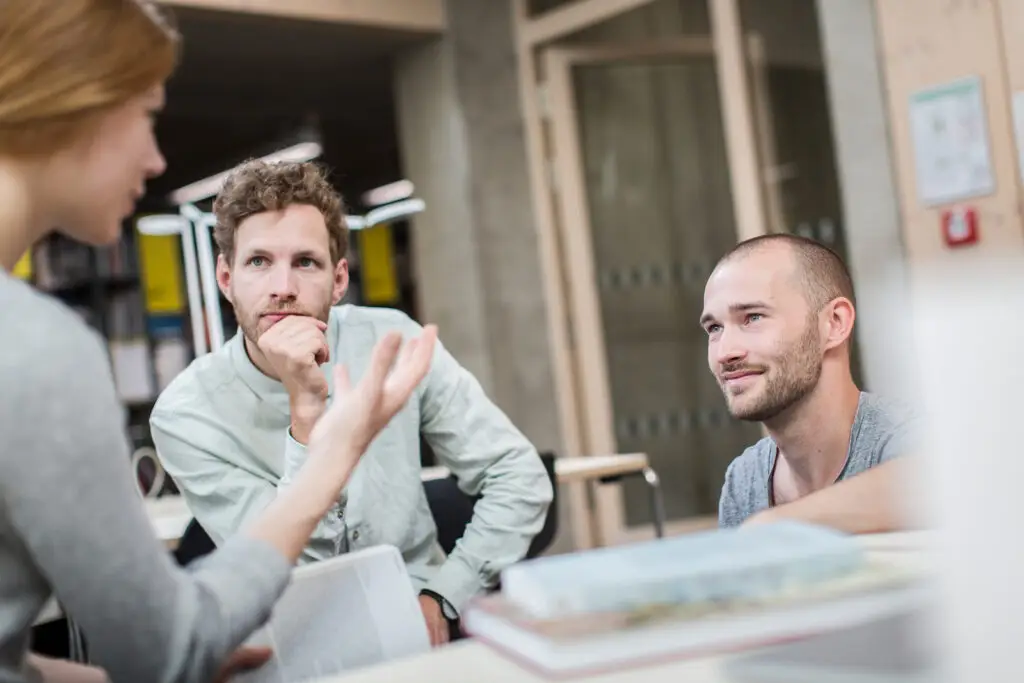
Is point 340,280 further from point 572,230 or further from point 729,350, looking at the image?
point 572,230

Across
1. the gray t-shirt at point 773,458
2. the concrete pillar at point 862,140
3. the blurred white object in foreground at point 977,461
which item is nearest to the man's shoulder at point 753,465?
the gray t-shirt at point 773,458

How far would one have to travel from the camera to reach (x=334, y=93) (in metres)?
6.73

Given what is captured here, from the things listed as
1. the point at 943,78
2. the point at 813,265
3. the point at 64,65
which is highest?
the point at 943,78

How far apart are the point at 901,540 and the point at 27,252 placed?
32.3 inches

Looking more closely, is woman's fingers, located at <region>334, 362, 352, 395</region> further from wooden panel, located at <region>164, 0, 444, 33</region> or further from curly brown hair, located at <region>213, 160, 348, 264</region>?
wooden panel, located at <region>164, 0, 444, 33</region>

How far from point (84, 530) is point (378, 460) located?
1020mm

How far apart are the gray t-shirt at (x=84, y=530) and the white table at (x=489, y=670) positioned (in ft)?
0.37

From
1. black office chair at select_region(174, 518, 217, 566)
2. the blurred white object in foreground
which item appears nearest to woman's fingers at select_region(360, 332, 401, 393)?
the blurred white object in foreground

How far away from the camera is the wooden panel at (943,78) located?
3.38 m

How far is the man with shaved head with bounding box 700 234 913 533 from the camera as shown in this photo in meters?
1.58

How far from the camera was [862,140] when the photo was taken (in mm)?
3758

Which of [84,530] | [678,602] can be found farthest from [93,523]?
[678,602]

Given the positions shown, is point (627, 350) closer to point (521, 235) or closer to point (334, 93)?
point (521, 235)

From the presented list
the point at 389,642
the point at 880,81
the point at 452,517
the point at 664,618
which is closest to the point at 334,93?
the point at 880,81
